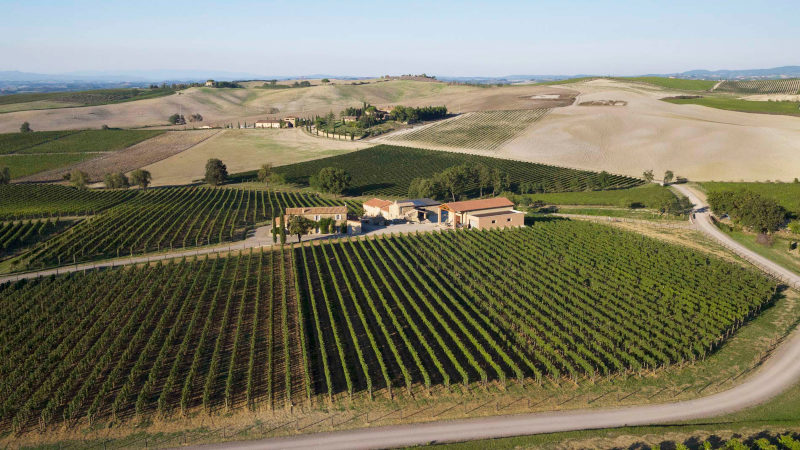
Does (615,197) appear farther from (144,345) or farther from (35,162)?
(35,162)

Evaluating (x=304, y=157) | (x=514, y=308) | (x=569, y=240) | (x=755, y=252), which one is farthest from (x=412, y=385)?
(x=304, y=157)

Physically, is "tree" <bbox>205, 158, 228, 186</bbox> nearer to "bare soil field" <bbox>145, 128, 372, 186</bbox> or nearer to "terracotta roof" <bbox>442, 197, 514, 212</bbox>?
"bare soil field" <bbox>145, 128, 372, 186</bbox>

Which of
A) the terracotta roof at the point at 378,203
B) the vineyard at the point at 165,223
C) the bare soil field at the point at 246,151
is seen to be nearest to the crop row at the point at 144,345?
the vineyard at the point at 165,223

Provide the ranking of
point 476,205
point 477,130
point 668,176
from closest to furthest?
point 476,205 < point 668,176 < point 477,130

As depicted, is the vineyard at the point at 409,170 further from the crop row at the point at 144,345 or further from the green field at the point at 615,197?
the crop row at the point at 144,345

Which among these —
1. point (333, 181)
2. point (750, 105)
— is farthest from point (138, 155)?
point (750, 105)

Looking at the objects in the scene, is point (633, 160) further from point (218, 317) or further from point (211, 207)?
point (218, 317)
